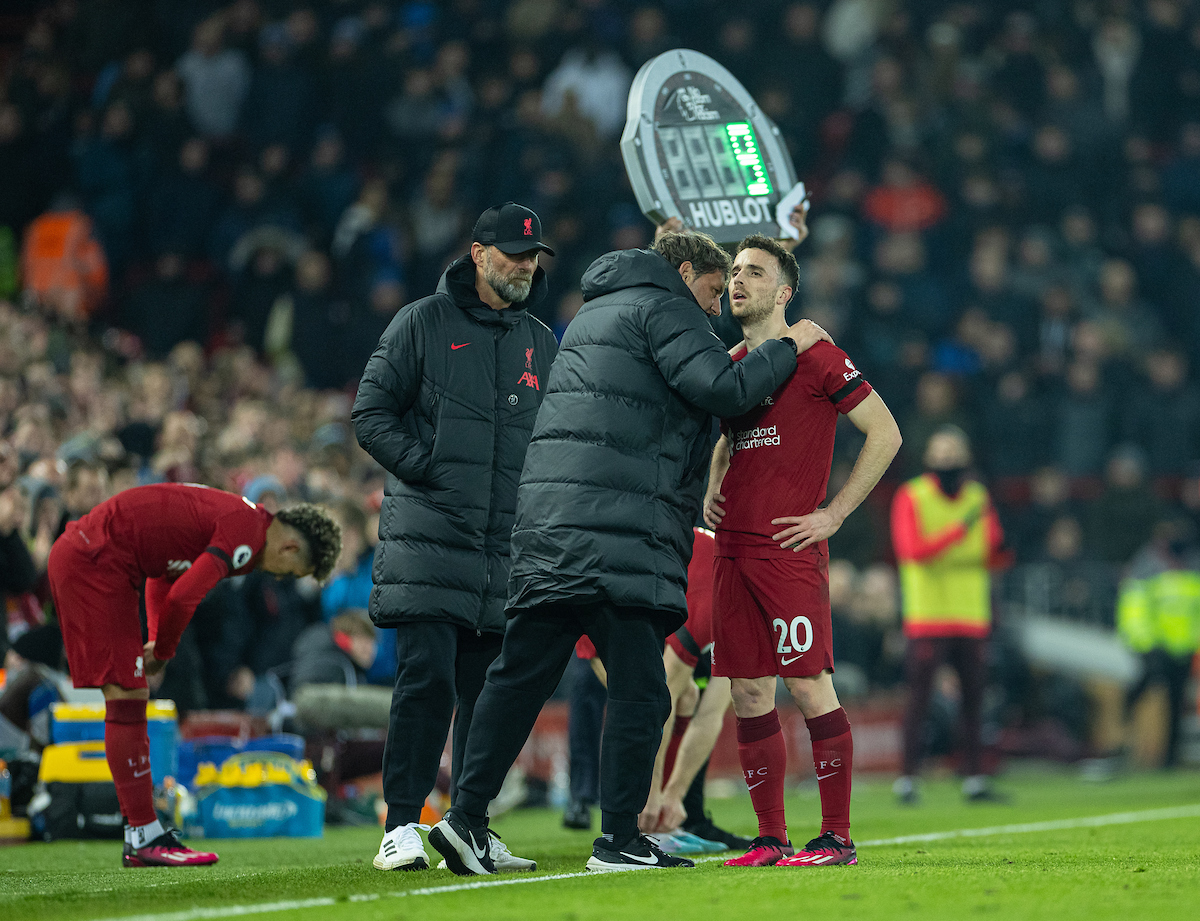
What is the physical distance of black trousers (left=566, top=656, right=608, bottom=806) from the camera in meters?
8.90

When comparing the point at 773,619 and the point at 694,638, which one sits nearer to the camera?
the point at 773,619

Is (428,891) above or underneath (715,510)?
underneath

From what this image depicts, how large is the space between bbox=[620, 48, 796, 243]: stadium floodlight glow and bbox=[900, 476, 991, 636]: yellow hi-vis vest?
15.0ft

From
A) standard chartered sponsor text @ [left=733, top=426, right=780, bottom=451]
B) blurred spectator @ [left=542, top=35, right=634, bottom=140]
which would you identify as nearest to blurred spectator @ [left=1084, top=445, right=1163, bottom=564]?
blurred spectator @ [left=542, top=35, right=634, bottom=140]

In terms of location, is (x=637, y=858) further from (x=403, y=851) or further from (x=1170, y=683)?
(x=1170, y=683)

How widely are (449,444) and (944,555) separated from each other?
6.37 metres

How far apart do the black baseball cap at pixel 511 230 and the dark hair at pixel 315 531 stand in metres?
1.51

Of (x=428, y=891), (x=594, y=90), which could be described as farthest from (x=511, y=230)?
(x=594, y=90)

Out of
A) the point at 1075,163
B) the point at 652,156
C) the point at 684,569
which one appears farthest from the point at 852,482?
the point at 1075,163

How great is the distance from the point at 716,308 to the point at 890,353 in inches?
448

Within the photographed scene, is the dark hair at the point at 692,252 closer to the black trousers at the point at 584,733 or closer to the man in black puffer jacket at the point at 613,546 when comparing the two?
the man in black puffer jacket at the point at 613,546

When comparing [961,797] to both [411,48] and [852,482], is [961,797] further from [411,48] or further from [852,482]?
[411,48]

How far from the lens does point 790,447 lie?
20.4 ft

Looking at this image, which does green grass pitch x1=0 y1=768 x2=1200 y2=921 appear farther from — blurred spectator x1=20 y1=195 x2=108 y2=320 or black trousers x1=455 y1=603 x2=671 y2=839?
blurred spectator x1=20 y1=195 x2=108 y2=320
